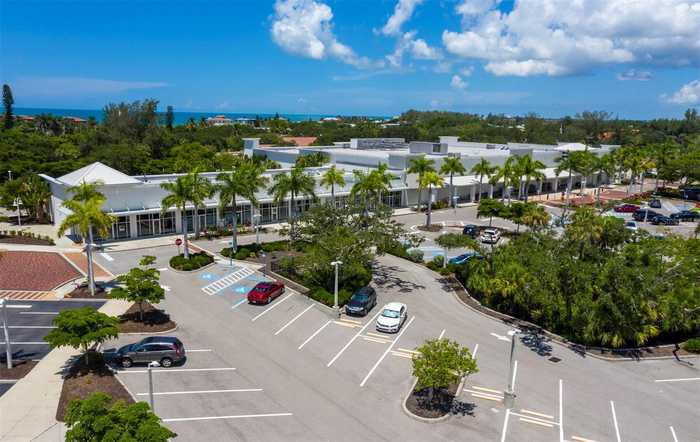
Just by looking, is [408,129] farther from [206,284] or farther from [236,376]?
[236,376]

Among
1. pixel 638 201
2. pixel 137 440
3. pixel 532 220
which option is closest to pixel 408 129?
pixel 638 201

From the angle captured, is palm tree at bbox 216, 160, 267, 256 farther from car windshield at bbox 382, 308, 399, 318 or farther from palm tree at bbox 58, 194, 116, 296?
car windshield at bbox 382, 308, 399, 318

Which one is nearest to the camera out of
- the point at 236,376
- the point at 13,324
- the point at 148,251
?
the point at 236,376

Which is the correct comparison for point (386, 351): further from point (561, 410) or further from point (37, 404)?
point (37, 404)

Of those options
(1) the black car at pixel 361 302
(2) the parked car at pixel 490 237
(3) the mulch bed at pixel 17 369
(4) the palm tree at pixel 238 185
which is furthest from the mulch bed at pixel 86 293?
(2) the parked car at pixel 490 237

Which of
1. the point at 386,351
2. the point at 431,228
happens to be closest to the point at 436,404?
the point at 386,351
